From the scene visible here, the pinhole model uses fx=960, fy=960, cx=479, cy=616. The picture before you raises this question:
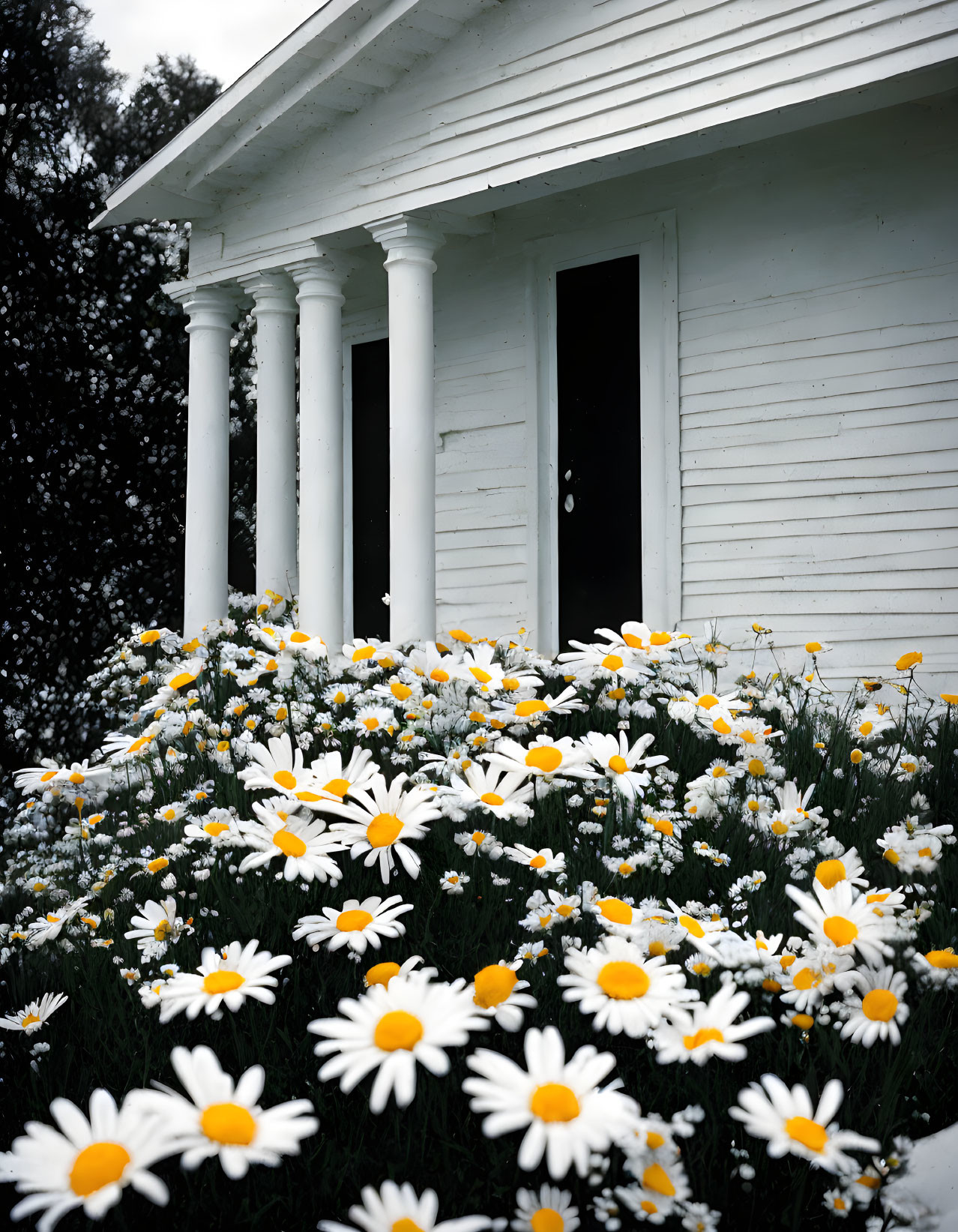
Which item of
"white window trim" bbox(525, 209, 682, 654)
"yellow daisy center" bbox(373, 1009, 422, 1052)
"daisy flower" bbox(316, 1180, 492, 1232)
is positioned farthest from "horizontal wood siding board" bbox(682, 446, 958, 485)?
"daisy flower" bbox(316, 1180, 492, 1232)

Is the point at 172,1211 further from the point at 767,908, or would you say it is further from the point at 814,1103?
the point at 767,908

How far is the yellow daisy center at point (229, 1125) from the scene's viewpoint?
84 cm

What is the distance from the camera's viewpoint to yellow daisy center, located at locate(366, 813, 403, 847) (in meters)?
1.59

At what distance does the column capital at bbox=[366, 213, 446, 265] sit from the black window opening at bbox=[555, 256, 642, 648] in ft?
3.58

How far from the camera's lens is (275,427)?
23.1 feet

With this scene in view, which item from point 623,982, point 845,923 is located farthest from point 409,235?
point 623,982

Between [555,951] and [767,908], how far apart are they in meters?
0.40

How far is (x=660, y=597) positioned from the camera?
5922 mm

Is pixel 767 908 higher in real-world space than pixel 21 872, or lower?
higher

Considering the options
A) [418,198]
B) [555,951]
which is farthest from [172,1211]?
→ [418,198]

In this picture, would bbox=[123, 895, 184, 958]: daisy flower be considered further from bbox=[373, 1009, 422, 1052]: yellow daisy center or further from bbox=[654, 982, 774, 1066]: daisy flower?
bbox=[654, 982, 774, 1066]: daisy flower

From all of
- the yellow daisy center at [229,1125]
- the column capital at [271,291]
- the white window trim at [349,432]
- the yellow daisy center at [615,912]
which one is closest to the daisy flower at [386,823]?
the yellow daisy center at [615,912]

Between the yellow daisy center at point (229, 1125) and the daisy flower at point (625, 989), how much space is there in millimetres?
349

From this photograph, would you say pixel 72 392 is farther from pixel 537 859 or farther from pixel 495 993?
pixel 495 993
